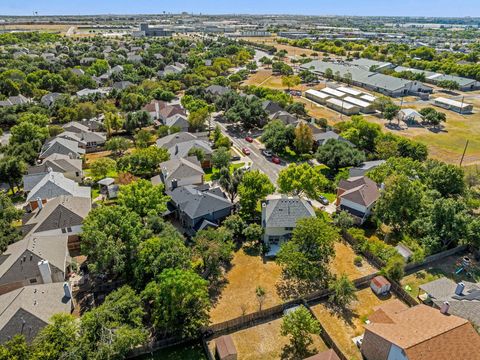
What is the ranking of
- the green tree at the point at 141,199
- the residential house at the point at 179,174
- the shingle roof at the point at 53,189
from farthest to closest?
the residential house at the point at 179,174, the shingle roof at the point at 53,189, the green tree at the point at 141,199

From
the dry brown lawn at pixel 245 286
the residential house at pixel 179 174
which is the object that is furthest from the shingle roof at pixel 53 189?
the dry brown lawn at pixel 245 286

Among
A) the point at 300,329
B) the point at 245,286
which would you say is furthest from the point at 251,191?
the point at 300,329

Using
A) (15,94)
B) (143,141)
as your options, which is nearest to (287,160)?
(143,141)

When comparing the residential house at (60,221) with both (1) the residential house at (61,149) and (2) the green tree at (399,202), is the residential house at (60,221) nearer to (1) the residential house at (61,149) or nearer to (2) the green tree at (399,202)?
(1) the residential house at (61,149)

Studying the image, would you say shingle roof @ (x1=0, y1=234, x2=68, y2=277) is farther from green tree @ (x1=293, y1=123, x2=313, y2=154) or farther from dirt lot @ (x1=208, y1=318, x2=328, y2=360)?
green tree @ (x1=293, y1=123, x2=313, y2=154)

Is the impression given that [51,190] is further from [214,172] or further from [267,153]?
[267,153]

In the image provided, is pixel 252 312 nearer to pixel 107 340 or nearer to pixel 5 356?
pixel 107 340
